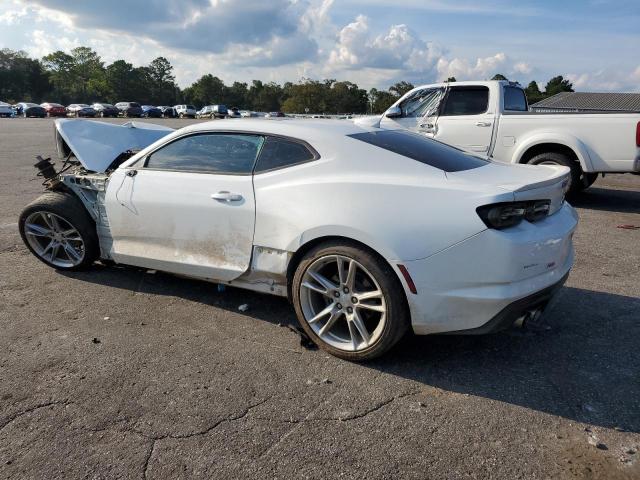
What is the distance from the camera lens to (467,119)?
8695 millimetres

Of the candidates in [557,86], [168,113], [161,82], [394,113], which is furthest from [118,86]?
[394,113]

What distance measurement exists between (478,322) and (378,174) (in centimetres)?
109

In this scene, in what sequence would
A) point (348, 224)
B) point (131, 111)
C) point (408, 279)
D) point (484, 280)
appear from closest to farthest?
point (484, 280) → point (408, 279) → point (348, 224) → point (131, 111)

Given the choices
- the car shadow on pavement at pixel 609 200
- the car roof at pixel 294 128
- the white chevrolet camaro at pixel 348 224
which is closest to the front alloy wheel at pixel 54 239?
the white chevrolet camaro at pixel 348 224

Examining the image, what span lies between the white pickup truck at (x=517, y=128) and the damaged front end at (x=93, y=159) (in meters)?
3.51

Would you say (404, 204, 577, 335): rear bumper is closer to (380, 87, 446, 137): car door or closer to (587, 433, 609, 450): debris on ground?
(587, 433, 609, 450): debris on ground

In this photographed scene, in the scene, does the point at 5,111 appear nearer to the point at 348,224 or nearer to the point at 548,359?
the point at 348,224

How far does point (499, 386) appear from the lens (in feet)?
9.96

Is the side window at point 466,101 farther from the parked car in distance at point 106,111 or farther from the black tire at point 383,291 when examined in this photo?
the parked car in distance at point 106,111

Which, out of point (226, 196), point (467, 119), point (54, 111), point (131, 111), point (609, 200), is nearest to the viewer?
point (226, 196)

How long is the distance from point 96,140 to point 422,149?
10.9 ft

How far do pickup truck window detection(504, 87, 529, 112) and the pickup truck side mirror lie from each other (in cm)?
184

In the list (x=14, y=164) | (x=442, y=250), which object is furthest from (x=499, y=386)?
(x=14, y=164)

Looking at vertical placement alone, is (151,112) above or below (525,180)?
below
